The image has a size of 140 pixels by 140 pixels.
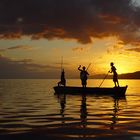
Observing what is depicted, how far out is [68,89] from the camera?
41.2 metres

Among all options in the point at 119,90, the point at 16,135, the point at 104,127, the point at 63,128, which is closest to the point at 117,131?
the point at 104,127

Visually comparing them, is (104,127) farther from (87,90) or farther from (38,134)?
(87,90)

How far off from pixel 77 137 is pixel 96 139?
651 millimetres

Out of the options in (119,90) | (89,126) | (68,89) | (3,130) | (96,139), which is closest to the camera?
(96,139)

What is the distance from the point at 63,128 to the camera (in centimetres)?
1329

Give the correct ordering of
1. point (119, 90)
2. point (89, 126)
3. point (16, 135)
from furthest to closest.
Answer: point (119, 90) < point (89, 126) < point (16, 135)

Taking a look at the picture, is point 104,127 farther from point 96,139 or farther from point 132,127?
point 96,139

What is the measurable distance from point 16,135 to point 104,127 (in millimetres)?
3507

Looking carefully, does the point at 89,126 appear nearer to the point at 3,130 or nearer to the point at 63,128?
the point at 63,128

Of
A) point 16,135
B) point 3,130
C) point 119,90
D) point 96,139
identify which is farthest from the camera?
point 119,90

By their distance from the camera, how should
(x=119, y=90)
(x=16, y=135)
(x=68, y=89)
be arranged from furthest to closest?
(x=68, y=89) → (x=119, y=90) → (x=16, y=135)

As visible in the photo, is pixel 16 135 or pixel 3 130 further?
pixel 3 130

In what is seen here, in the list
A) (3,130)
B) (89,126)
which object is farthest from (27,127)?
(89,126)

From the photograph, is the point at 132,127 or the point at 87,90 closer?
the point at 132,127
